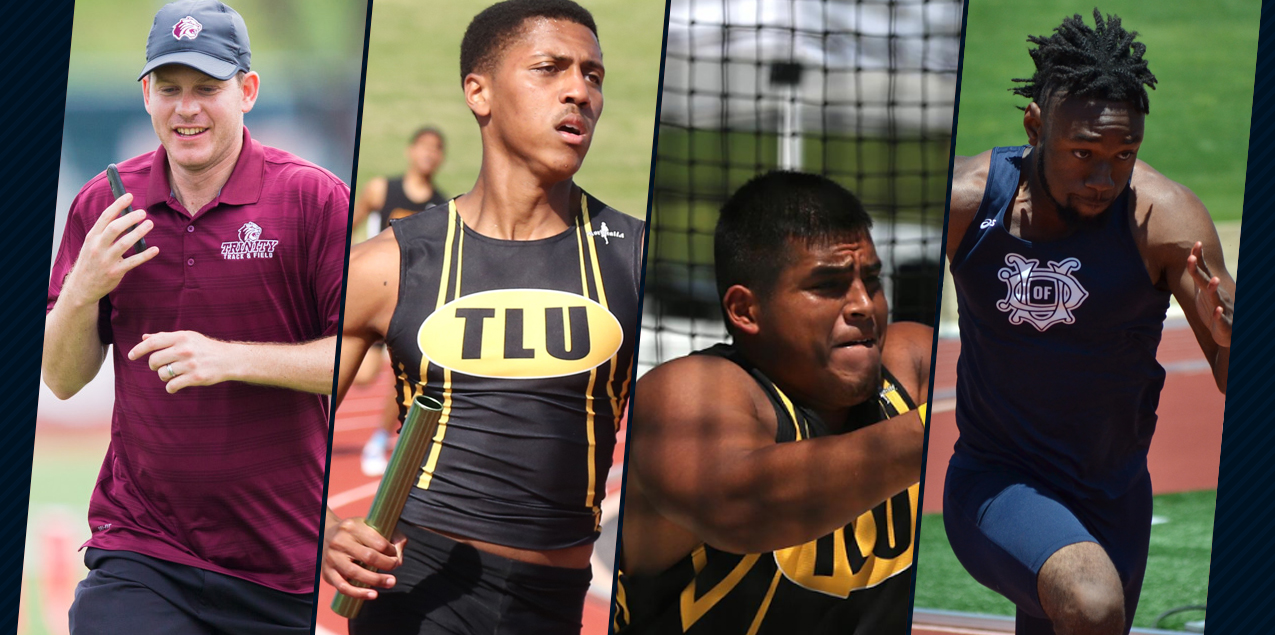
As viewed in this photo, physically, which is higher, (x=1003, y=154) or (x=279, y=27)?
(x=279, y=27)

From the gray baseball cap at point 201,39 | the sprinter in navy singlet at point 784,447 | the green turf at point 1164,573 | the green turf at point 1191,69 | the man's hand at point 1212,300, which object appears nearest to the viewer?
the sprinter in navy singlet at point 784,447

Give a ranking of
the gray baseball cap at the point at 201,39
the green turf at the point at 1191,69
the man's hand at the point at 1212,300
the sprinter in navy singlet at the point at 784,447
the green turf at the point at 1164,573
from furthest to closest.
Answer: the green turf at the point at 1164,573
the green turf at the point at 1191,69
the gray baseball cap at the point at 201,39
the man's hand at the point at 1212,300
the sprinter in navy singlet at the point at 784,447

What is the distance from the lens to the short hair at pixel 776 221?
302 cm

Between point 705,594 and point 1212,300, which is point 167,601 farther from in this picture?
point 1212,300

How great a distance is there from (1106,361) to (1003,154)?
Result: 2.10 ft

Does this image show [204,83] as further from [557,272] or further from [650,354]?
[650,354]

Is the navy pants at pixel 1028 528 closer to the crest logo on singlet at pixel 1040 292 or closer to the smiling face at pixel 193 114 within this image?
the crest logo on singlet at pixel 1040 292

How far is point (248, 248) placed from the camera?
3273mm

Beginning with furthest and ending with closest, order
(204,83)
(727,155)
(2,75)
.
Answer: (2,75)
(204,83)
(727,155)

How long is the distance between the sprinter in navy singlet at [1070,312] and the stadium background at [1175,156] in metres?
0.28

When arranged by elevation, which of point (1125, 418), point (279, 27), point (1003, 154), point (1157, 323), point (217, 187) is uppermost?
point (279, 27)

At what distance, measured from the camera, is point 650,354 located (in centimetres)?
309

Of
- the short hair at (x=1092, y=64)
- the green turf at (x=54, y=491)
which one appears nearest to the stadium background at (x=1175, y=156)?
the short hair at (x=1092, y=64)

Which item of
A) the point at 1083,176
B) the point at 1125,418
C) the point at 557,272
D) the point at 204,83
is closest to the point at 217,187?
the point at 204,83
